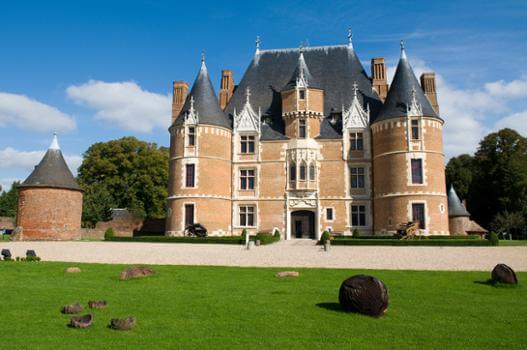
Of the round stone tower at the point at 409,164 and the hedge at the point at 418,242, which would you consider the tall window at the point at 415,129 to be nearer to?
the round stone tower at the point at 409,164

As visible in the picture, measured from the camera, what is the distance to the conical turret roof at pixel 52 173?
1341 inches

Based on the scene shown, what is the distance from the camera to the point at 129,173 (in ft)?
178

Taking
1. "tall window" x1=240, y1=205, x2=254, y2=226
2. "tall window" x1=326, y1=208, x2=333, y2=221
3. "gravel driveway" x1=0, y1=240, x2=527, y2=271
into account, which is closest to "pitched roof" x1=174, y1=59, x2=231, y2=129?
"tall window" x1=240, y1=205, x2=254, y2=226

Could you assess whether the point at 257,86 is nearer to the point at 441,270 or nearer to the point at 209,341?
the point at 441,270

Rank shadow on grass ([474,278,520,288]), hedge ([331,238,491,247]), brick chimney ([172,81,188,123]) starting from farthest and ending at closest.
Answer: brick chimney ([172,81,188,123])
hedge ([331,238,491,247])
shadow on grass ([474,278,520,288])

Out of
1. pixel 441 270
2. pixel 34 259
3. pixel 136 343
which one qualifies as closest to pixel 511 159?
pixel 441 270

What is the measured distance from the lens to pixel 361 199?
36.1 metres

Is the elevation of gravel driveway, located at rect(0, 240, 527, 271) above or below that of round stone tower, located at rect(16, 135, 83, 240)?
below

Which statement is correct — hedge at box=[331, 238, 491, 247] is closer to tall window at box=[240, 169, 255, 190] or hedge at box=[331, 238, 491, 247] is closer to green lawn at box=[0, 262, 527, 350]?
green lawn at box=[0, 262, 527, 350]

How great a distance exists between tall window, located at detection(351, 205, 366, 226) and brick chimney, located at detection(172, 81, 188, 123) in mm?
17429

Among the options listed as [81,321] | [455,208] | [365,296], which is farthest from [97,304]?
[455,208]

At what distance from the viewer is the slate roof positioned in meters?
38.6

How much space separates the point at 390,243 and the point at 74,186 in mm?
23943

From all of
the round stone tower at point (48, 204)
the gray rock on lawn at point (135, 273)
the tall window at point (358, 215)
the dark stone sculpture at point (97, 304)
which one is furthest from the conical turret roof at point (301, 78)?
the dark stone sculpture at point (97, 304)
